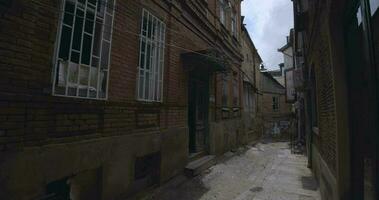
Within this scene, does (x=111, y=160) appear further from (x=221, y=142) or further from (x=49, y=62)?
(x=221, y=142)

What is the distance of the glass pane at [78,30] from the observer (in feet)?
11.4

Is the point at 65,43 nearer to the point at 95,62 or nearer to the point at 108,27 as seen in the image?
the point at 95,62

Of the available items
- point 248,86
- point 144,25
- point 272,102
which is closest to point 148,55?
point 144,25

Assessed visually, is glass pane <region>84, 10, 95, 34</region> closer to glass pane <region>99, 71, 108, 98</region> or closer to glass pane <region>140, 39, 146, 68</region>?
Answer: glass pane <region>99, 71, 108, 98</region>

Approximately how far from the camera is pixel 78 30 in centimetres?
351

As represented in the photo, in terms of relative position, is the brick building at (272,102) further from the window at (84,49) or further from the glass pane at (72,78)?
the glass pane at (72,78)

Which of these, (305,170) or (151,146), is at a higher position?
(151,146)

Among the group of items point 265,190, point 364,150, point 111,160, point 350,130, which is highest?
point 350,130

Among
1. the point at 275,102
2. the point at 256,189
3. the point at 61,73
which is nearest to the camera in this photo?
the point at 61,73

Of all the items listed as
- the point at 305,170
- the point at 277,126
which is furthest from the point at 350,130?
the point at 277,126

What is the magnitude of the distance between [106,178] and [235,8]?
39.7 feet

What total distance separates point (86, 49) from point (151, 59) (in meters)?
1.86

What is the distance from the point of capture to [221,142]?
941cm

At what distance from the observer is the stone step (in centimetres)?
621
